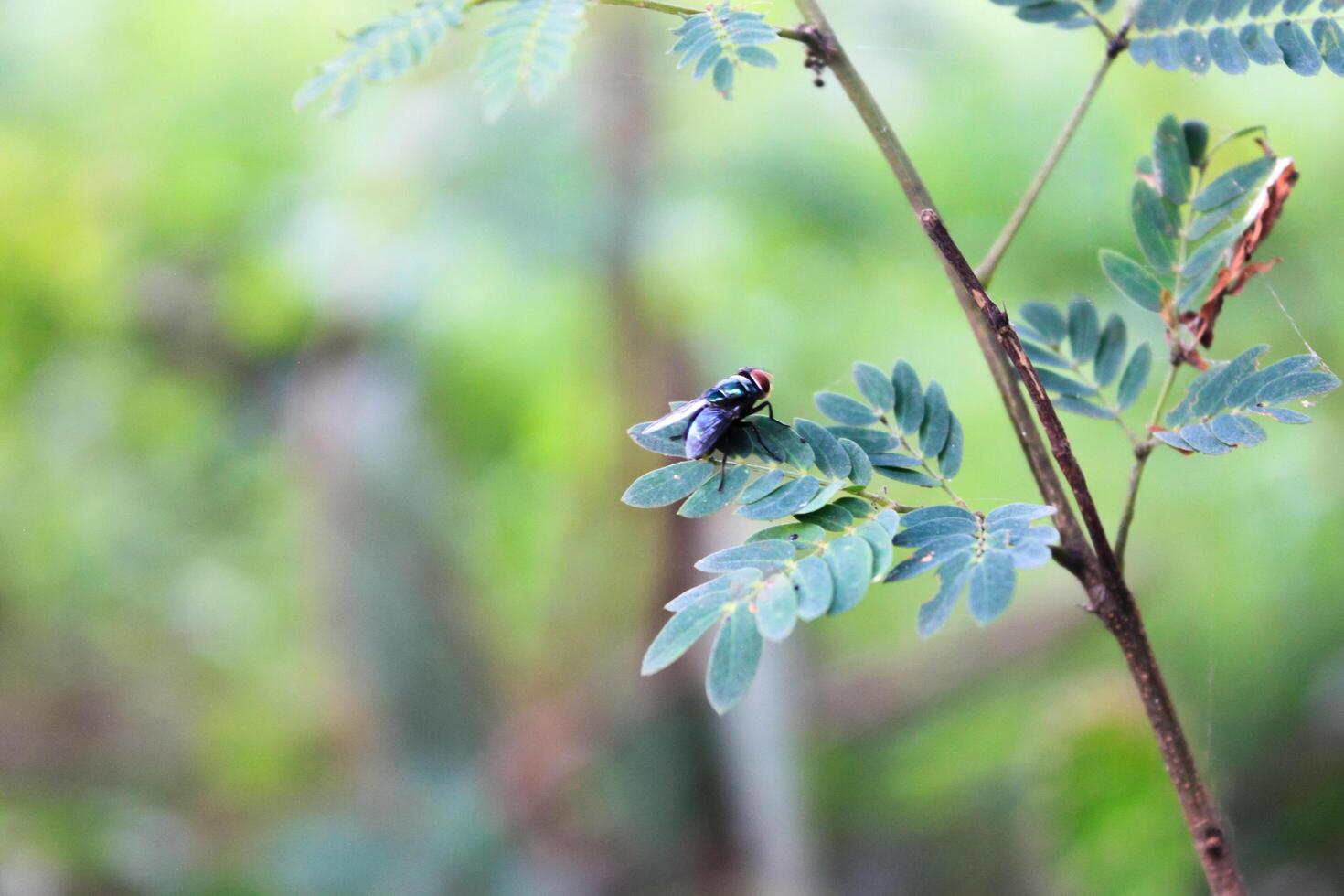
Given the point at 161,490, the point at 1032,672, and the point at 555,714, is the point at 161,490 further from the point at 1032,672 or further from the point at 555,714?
the point at 1032,672

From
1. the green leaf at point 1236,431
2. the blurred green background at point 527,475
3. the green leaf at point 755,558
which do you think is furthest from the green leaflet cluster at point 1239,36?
the blurred green background at point 527,475

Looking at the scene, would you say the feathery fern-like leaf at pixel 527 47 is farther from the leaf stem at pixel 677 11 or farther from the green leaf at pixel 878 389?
the green leaf at pixel 878 389

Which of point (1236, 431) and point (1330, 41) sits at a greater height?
point (1330, 41)

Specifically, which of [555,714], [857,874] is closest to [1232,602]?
[857,874]

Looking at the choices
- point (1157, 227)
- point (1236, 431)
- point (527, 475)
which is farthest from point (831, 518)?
point (527, 475)

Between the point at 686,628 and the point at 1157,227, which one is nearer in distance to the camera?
the point at 686,628

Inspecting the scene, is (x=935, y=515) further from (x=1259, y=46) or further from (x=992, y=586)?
(x=1259, y=46)

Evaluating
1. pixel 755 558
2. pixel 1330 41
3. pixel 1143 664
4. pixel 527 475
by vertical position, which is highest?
pixel 527 475

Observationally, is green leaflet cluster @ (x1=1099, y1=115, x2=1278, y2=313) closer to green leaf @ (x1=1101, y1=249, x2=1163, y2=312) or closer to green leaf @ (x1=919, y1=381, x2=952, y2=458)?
green leaf @ (x1=1101, y1=249, x2=1163, y2=312)
